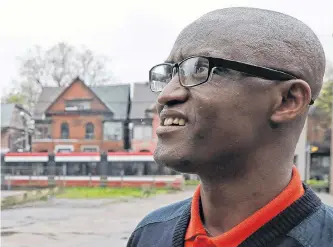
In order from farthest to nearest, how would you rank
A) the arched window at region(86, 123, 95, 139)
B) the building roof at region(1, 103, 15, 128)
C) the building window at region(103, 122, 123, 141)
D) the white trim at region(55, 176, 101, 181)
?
the building window at region(103, 122, 123, 141)
the arched window at region(86, 123, 95, 139)
the white trim at region(55, 176, 101, 181)
the building roof at region(1, 103, 15, 128)

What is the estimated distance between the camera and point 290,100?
0.56 meters

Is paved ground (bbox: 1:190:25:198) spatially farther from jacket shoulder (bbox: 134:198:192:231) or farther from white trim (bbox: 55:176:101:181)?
jacket shoulder (bbox: 134:198:192:231)

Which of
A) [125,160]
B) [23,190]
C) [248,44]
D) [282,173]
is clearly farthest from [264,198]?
[125,160]

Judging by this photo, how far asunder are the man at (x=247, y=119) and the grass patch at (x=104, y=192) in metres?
7.61

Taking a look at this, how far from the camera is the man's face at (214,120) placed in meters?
0.54

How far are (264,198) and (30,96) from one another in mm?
4997

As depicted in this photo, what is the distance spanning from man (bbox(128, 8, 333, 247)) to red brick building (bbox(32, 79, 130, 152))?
5935 mm

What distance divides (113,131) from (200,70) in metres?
8.23

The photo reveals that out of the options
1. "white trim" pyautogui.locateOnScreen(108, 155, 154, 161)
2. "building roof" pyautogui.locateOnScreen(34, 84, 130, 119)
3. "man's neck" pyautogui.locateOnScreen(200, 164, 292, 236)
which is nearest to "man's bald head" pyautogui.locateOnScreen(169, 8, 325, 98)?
"man's neck" pyautogui.locateOnScreen(200, 164, 292, 236)

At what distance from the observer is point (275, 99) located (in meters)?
0.55

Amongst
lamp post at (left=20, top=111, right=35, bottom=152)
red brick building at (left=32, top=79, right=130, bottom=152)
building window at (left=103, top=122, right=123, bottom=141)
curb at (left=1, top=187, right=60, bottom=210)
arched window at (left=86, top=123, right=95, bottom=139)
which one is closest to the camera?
lamp post at (left=20, top=111, right=35, bottom=152)

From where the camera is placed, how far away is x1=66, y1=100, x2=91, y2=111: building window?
7938 millimetres

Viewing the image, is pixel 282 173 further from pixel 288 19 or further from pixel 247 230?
pixel 288 19

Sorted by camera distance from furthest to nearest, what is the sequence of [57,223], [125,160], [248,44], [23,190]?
[125,160] < [23,190] < [57,223] < [248,44]
